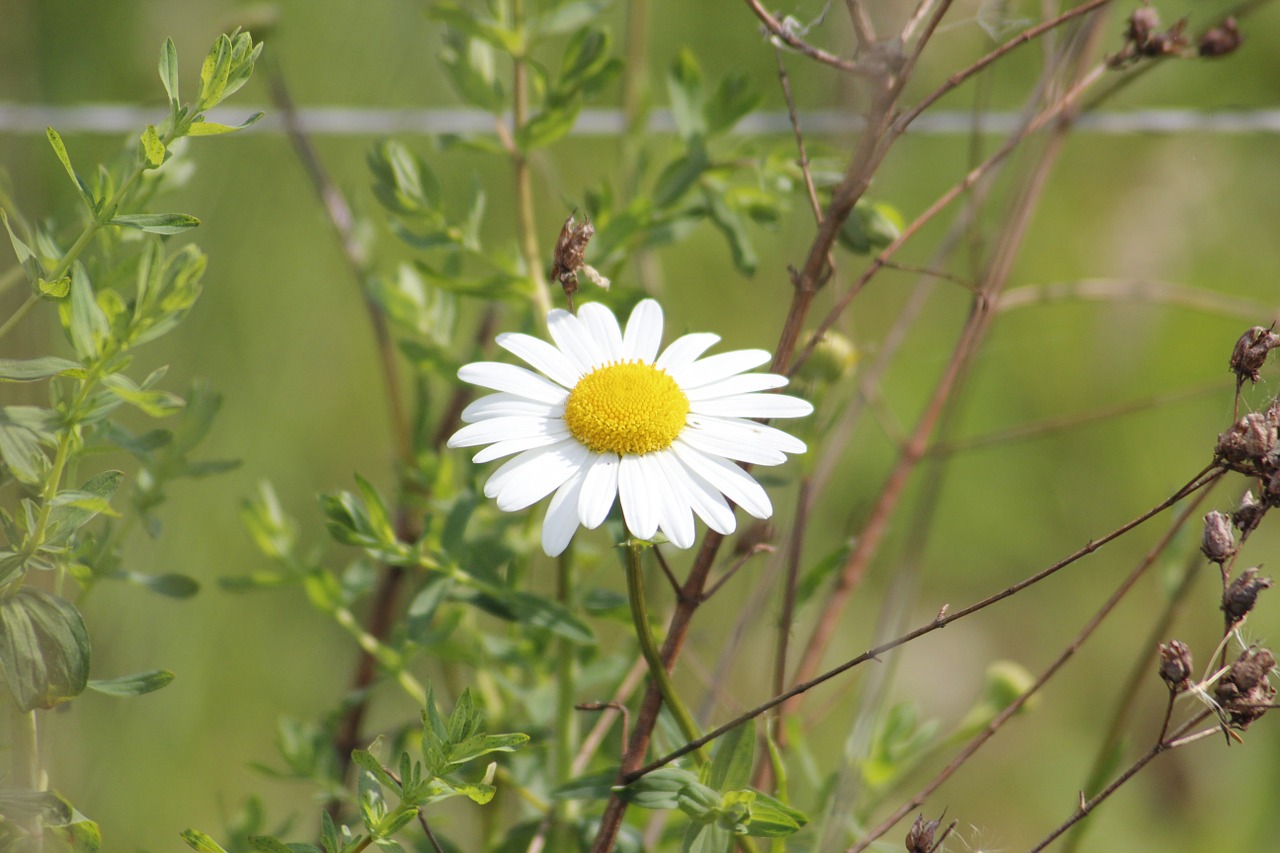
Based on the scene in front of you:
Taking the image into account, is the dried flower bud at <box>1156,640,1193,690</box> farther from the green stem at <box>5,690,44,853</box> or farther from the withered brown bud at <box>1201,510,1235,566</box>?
the green stem at <box>5,690,44,853</box>

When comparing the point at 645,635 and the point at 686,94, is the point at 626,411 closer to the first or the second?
the point at 645,635

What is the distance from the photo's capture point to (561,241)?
648mm

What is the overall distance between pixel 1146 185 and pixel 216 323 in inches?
63.5

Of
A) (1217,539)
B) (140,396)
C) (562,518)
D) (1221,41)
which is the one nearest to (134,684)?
(140,396)

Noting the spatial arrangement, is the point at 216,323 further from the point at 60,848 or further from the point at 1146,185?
the point at 1146,185

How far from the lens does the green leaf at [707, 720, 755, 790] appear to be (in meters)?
0.65

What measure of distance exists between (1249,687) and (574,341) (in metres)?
0.40

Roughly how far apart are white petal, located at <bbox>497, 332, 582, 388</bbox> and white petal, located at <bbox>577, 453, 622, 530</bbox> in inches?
2.5

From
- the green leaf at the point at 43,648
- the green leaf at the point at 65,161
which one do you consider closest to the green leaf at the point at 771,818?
the green leaf at the point at 43,648

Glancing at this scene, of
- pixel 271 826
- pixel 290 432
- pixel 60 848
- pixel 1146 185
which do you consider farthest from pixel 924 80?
pixel 60 848

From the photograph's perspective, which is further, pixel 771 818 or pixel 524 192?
pixel 524 192

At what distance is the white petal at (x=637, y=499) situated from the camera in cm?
58

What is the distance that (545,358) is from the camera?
2.22ft

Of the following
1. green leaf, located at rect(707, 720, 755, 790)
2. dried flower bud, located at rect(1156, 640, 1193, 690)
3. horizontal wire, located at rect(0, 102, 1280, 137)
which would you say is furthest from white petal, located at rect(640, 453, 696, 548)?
horizontal wire, located at rect(0, 102, 1280, 137)
